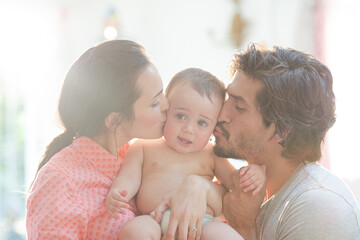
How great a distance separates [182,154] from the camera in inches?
65.4

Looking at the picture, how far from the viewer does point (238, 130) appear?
1.75m

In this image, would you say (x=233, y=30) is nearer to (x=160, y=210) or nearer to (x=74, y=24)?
(x=74, y=24)

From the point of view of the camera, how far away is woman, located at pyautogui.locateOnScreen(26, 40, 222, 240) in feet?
4.45

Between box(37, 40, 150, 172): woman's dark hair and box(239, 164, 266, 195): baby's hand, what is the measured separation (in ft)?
1.47

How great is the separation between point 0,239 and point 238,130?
315cm

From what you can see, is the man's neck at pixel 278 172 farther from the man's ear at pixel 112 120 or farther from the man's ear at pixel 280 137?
Answer: the man's ear at pixel 112 120

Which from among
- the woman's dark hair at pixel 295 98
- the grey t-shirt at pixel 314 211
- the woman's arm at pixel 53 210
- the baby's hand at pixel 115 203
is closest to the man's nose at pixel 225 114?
the woman's dark hair at pixel 295 98

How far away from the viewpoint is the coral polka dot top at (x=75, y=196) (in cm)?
133

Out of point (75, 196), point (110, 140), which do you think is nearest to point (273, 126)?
point (110, 140)

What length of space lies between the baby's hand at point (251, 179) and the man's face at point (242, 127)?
0.17 metres

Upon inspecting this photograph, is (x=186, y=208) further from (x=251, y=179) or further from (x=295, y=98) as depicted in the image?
(x=295, y=98)

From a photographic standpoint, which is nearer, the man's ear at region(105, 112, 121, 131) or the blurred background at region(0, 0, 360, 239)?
the man's ear at region(105, 112, 121, 131)

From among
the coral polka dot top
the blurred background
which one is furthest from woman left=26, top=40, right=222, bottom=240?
the blurred background

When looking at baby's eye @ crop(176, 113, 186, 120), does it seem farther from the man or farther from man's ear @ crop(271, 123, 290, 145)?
man's ear @ crop(271, 123, 290, 145)
